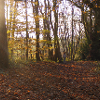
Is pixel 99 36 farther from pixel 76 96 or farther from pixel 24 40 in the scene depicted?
pixel 76 96

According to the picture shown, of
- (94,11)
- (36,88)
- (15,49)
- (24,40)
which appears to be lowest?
(36,88)

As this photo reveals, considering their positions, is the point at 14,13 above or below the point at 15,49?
above

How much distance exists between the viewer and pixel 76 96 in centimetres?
564

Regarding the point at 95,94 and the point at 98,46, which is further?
the point at 98,46

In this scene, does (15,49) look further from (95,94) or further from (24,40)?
(95,94)

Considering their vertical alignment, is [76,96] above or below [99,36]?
below

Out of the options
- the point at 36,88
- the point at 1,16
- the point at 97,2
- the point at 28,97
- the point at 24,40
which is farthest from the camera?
the point at 97,2

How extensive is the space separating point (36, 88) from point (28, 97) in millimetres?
1309

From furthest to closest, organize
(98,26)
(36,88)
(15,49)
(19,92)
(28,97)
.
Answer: (98,26)
(15,49)
(36,88)
(19,92)
(28,97)

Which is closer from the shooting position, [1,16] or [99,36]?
[1,16]

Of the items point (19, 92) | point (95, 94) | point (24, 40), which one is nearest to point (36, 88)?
point (19, 92)

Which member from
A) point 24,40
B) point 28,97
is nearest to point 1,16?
point 24,40

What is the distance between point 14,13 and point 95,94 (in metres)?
12.4

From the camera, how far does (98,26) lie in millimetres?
22203
